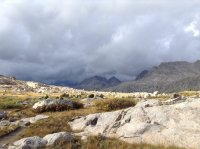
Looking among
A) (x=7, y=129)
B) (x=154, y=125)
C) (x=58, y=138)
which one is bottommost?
(x=58, y=138)

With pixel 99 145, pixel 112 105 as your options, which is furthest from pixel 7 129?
pixel 112 105

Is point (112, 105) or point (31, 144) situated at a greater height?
point (112, 105)

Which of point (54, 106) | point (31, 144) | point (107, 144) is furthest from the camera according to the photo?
point (54, 106)

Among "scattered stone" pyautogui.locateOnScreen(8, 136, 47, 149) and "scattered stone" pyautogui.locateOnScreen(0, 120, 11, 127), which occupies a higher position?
"scattered stone" pyautogui.locateOnScreen(0, 120, 11, 127)

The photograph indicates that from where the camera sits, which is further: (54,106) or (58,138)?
(54,106)

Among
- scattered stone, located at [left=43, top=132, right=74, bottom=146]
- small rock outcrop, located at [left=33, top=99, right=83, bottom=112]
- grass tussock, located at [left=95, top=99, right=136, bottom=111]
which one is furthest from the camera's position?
small rock outcrop, located at [left=33, top=99, right=83, bottom=112]

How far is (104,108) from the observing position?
52219mm

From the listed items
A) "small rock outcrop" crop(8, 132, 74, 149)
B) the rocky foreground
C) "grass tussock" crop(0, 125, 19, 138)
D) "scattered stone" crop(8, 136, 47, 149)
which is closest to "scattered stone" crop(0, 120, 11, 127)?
"grass tussock" crop(0, 125, 19, 138)

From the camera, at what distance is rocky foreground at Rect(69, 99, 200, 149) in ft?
95.1

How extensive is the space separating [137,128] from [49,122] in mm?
12804

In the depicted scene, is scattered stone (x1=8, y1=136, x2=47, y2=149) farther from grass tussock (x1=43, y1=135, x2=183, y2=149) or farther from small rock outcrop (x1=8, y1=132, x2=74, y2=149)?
grass tussock (x1=43, y1=135, x2=183, y2=149)

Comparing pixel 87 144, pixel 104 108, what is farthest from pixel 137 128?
pixel 104 108

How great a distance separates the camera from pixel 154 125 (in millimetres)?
31469

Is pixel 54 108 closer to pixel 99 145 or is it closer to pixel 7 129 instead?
pixel 7 129
